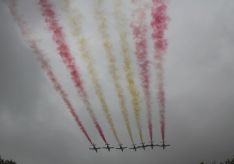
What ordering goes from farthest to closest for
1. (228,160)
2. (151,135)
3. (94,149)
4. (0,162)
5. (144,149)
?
(228,160) < (0,162) < (94,149) < (144,149) < (151,135)

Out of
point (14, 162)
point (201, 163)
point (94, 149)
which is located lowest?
point (201, 163)

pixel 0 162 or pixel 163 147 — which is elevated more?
pixel 163 147

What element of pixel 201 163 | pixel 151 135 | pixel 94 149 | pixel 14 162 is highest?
pixel 151 135

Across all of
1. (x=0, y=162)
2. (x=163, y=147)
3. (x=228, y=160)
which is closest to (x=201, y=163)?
(x=228, y=160)

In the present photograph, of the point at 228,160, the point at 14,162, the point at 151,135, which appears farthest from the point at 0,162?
the point at 228,160

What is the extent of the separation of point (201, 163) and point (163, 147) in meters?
55.3

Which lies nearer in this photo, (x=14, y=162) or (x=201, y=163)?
(x=14, y=162)

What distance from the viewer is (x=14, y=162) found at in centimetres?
8969

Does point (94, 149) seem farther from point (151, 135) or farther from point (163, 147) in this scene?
point (151, 135)

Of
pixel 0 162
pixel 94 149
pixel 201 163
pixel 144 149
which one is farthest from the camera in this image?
pixel 201 163

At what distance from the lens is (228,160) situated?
99.9 metres

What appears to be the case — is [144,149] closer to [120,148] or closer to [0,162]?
[120,148]

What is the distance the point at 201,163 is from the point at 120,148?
2251 inches

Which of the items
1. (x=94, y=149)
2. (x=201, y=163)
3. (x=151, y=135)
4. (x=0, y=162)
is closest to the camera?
(x=151, y=135)
